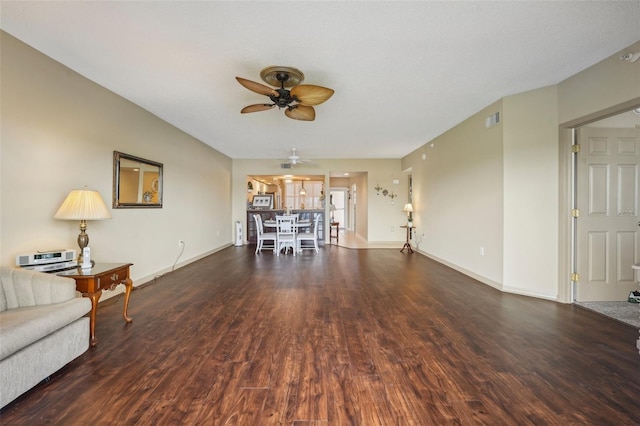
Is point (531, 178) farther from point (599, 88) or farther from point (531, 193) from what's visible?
point (599, 88)

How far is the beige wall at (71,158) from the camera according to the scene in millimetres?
2299

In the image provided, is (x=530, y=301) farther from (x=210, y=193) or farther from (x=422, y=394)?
(x=210, y=193)

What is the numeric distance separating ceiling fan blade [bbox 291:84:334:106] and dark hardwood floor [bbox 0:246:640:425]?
227 centimetres

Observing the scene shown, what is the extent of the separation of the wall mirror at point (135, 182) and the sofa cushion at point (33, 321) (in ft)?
6.13

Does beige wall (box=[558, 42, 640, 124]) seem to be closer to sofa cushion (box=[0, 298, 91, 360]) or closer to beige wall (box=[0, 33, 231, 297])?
sofa cushion (box=[0, 298, 91, 360])

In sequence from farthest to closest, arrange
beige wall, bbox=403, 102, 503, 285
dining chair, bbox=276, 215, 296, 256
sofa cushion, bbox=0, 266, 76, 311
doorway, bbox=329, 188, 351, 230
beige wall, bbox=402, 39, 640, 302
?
doorway, bbox=329, 188, 351, 230 < dining chair, bbox=276, 215, 296, 256 < beige wall, bbox=403, 102, 503, 285 < beige wall, bbox=402, 39, 640, 302 < sofa cushion, bbox=0, 266, 76, 311

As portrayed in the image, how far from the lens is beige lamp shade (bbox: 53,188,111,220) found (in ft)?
7.99

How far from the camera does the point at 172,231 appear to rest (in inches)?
189

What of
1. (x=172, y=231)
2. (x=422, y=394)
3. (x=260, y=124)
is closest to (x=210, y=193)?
(x=172, y=231)

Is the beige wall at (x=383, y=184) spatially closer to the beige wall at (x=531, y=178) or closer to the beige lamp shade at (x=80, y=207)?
the beige wall at (x=531, y=178)

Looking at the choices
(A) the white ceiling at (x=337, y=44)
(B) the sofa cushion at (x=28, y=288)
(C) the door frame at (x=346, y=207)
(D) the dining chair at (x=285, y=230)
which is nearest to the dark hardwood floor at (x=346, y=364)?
(B) the sofa cushion at (x=28, y=288)

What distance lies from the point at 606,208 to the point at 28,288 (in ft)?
18.4

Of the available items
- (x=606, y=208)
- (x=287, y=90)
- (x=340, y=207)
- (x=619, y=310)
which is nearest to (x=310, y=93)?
(x=287, y=90)

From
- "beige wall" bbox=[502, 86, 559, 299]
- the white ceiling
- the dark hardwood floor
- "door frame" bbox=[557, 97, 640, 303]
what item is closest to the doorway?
the white ceiling
